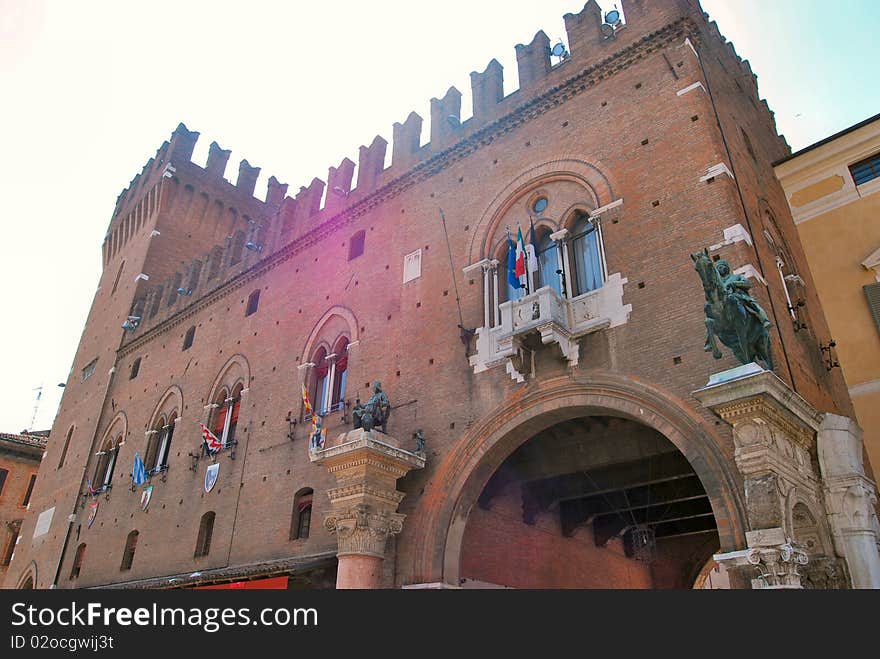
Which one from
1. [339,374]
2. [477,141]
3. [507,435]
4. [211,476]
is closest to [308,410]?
[339,374]

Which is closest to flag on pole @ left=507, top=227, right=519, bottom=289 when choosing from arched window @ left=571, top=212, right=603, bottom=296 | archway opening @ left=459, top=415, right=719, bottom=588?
arched window @ left=571, top=212, right=603, bottom=296

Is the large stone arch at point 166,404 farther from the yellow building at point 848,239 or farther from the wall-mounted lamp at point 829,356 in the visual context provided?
the yellow building at point 848,239

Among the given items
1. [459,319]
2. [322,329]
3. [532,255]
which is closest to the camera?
[532,255]

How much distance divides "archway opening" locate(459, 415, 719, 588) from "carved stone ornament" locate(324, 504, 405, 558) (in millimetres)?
1182

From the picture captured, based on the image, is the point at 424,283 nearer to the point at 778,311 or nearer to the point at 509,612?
the point at 778,311

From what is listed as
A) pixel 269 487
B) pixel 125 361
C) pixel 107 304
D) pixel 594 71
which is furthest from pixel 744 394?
pixel 107 304

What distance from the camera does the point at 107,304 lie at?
72.1ft

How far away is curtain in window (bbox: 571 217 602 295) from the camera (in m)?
9.16

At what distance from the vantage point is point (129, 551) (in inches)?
573

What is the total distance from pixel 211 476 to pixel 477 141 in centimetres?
799

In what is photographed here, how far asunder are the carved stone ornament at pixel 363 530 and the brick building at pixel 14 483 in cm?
2002

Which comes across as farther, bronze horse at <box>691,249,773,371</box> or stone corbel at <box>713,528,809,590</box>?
bronze horse at <box>691,249,773,371</box>

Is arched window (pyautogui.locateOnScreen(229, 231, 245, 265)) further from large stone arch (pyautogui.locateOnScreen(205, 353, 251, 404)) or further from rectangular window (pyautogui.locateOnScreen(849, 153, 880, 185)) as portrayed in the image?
rectangular window (pyautogui.locateOnScreen(849, 153, 880, 185))

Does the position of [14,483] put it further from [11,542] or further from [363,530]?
[363,530]
